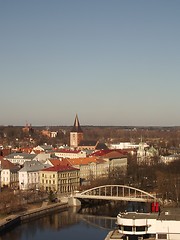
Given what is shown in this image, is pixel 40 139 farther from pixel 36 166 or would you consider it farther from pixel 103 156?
pixel 36 166

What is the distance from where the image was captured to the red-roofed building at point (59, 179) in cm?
5738

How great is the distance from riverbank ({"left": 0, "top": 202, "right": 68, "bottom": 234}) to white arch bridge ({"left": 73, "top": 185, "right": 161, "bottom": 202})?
235cm

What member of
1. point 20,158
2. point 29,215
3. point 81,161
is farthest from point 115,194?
point 20,158

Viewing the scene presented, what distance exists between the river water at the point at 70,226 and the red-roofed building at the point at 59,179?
875 centimetres

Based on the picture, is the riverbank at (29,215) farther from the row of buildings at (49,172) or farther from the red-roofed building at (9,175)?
the red-roofed building at (9,175)

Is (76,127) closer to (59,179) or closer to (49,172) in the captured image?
(49,172)

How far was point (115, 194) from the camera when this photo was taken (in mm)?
54281

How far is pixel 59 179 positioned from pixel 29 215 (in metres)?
13.9

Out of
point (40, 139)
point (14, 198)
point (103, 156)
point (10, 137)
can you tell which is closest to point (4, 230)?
point (14, 198)

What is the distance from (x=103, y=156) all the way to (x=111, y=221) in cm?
3527

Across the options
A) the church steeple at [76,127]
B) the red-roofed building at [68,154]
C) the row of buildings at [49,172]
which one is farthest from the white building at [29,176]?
the church steeple at [76,127]

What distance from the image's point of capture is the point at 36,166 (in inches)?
2371

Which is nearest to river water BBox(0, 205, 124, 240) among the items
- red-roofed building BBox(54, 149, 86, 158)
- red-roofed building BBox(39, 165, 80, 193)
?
red-roofed building BBox(39, 165, 80, 193)

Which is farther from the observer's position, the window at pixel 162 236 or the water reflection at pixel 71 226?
the water reflection at pixel 71 226
